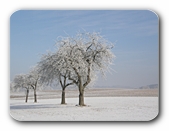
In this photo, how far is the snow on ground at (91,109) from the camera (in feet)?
17.3

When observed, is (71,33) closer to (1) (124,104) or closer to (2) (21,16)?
(2) (21,16)

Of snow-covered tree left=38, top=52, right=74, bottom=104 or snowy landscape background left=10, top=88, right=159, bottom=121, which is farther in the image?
snow-covered tree left=38, top=52, right=74, bottom=104

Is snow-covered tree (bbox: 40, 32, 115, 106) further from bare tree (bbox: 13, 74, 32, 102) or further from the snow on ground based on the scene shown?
bare tree (bbox: 13, 74, 32, 102)

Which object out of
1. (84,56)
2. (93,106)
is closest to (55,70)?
(84,56)

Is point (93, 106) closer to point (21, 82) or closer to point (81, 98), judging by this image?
point (81, 98)

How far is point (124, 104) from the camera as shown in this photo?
556 cm

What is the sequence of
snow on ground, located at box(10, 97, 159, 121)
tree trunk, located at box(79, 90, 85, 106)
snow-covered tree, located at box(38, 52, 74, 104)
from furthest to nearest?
1. snow-covered tree, located at box(38, 52, 74, 104)
2. tree trunk, located at box(79, 90, 85, 106)
3. snow on ground, located at box(10, 97, 159, 121)

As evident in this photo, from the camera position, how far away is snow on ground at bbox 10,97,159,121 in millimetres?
5277

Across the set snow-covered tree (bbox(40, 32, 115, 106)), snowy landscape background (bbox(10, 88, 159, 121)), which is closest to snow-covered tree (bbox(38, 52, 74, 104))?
snow-covered tree (bbox(40, 32, 115, 106))

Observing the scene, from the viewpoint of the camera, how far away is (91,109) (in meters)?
5.51

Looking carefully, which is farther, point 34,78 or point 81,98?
point 34,78
